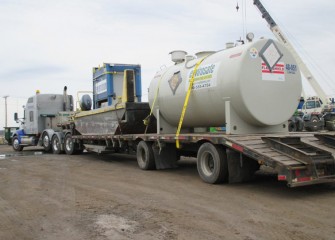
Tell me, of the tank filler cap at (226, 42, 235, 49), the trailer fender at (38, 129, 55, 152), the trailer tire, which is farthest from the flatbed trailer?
the trailer fender at (38, 129, 55, 152)

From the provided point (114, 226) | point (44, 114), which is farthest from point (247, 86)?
point (44, 114)

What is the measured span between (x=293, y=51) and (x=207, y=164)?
21.1m

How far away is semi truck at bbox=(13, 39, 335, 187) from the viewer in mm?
7590

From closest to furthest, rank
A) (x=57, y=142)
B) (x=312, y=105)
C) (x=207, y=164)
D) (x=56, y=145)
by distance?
(x=207, y=164)
(x=57, y=142)
(x=56, y=145)
(x=312, y=105)

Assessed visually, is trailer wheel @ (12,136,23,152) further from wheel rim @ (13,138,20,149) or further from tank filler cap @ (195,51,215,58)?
tank filler cap @ (195,51,215,58)

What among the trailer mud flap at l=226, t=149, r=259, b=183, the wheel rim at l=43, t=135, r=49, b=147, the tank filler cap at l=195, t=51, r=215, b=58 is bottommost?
the trailer mud flap at l=226, t=149, r=259, b=183

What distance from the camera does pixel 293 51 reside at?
27719 millimetres

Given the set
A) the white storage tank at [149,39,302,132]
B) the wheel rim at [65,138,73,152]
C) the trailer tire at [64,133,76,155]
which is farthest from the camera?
the wheel rim at [65,138,73,152]

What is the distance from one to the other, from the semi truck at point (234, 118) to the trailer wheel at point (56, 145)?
7.82 m

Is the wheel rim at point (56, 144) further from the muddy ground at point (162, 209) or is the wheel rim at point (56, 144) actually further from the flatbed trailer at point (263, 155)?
the flatbed trailer at point (263, 155)

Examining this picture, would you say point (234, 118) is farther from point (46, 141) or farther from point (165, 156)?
point (46, 141)

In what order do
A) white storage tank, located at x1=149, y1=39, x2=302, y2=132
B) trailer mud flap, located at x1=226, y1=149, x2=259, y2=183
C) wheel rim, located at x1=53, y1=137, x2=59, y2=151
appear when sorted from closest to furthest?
1. trailer mud flap, located at x1=226, y1=149, x2=259, y2=183
2. white storage tank, located at x1=149, y1=39, x2=302, y2=132
3. wheel rim, located at x1=53, y1=137, x2=59, y2=151

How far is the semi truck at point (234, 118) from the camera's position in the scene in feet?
24.9

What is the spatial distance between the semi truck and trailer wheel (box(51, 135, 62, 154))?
25.6 ft
